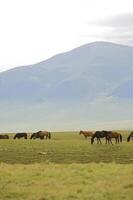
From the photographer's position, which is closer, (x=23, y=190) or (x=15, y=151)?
(x=23, y=190)

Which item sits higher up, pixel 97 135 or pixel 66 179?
pixel 97 135

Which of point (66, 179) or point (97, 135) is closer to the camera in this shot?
point (66, 179)

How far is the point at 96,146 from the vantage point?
142ft

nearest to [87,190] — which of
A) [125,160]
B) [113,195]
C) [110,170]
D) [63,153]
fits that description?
[113,195]

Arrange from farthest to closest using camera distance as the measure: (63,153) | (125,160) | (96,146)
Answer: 1. (96,146)
2. (63,153)
3. (125,160)

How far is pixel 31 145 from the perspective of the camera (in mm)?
43281

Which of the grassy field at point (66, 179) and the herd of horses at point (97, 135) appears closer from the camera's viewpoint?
the grassy field at point (66, 179)

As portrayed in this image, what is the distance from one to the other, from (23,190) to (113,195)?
351 cm

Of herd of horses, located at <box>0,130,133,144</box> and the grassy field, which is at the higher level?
herd of horses, located at <box>0,130,133,144</box>

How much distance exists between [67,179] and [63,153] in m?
15.4

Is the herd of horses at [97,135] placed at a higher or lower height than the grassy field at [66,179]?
higher

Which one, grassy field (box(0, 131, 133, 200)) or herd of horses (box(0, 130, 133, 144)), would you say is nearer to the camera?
grassy field (box(0, 131, 133, 200))

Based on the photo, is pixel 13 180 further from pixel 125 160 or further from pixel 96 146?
pixel 96 146

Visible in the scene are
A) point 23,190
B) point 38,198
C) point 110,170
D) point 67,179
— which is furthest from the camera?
point 110,170
